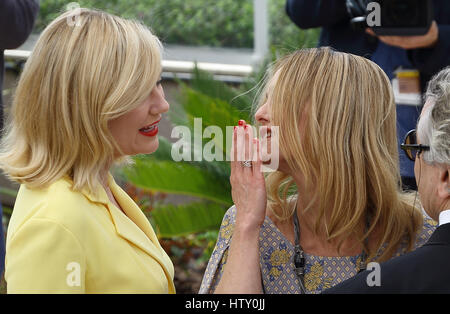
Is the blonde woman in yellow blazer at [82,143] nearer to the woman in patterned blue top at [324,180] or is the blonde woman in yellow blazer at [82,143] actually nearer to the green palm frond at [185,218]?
the woman in patterned blue top at [324,180]

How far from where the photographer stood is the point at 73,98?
1.91m

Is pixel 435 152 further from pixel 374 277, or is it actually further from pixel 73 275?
pixel 73 275

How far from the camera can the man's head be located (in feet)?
6.44

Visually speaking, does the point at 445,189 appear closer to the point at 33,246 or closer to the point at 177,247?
the point at 33,246

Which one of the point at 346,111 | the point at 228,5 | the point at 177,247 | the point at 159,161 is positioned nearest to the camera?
the point at 346,111

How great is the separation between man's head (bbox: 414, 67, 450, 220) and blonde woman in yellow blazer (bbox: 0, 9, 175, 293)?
0.77 metres

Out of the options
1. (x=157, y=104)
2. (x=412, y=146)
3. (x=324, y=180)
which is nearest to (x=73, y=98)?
(x=157, y=104)

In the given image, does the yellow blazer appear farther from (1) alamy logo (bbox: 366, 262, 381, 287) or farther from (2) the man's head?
(2) the man's head

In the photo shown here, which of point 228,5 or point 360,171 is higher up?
point 360,171

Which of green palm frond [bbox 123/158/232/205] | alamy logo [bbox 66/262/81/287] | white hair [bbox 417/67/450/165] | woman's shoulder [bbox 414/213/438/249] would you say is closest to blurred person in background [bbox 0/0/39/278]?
alamy logo [bbox 66/262/81/287]

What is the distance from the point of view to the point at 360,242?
7.73 ft

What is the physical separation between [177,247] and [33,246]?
3.59 metres

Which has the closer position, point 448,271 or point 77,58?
point 448,271
